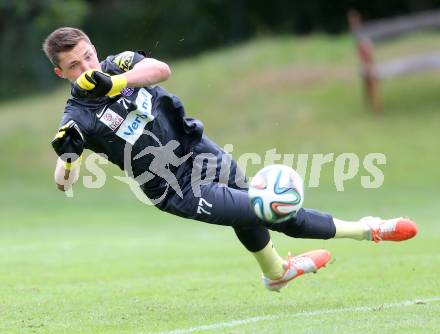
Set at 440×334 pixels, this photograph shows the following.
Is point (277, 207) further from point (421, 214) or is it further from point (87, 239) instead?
point (421, 214)

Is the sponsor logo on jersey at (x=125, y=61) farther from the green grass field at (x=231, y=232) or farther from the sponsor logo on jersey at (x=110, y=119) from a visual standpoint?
the green grass field at (x=231, y=232)

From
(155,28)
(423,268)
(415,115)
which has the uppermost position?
(155,28)

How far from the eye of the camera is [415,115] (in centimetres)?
2578

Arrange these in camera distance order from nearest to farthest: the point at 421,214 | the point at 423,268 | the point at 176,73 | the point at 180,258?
the point at 423,268 → the point at 180,258 → the point at 421,214 → the point at 176,73

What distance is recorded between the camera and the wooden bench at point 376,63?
23.5 m

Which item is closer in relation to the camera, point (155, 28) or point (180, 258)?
point (180, 258)

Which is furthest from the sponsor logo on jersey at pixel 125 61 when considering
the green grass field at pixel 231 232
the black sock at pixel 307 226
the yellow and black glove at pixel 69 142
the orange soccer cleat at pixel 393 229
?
the orange soccer cleat at pixel 393 229

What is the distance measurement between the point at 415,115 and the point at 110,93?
20152 millimetres

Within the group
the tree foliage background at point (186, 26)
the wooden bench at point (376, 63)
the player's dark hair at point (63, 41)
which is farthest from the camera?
the tree foliage background at point (186, 26)

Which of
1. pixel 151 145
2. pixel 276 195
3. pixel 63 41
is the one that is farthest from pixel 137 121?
pixel 276 195

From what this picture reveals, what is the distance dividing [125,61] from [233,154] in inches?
689

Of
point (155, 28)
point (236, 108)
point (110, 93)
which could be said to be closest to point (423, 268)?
point (110, 93)

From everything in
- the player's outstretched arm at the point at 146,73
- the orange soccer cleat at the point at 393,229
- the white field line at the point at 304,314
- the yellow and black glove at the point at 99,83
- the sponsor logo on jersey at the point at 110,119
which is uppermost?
the player's outstretched arm at the point at 146,73

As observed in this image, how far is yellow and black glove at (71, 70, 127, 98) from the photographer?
6402 mm
